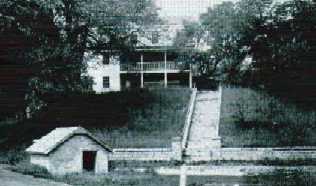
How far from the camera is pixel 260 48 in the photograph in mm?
48906

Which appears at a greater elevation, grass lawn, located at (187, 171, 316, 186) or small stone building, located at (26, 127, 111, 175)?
small stone building, located at (26, 127, 111, 175)

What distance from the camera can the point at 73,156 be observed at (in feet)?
94.4

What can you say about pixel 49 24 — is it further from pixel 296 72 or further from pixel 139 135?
pixel 296 72

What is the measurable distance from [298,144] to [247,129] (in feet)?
15.7

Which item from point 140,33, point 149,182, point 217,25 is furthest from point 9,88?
point 217,25

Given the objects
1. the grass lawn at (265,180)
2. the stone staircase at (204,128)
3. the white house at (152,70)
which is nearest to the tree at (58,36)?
the stone staircase at (204,128)

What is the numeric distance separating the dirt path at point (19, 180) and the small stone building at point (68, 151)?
1901 millimetres

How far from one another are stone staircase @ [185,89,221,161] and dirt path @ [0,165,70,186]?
37.8ft

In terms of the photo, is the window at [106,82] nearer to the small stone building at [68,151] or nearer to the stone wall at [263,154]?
the stone wall at [263,154]

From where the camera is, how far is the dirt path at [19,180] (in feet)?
75.2

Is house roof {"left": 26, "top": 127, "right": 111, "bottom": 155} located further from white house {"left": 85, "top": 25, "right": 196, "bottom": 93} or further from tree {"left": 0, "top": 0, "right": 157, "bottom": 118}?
white house {"left": 85, "top": 25, "right": 196, "bottom": 93}

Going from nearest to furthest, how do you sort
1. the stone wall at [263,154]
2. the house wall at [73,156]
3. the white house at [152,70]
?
1. the house wall at [73,156]
2. the stone wall at [263,154]
3. the white house at [152,70]

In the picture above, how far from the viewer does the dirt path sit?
75.2 feet

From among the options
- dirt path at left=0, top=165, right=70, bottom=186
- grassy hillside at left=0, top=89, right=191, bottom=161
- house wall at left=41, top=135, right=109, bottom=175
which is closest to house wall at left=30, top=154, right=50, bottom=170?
house wall at left=41, top=135, right=109, bottom=175
